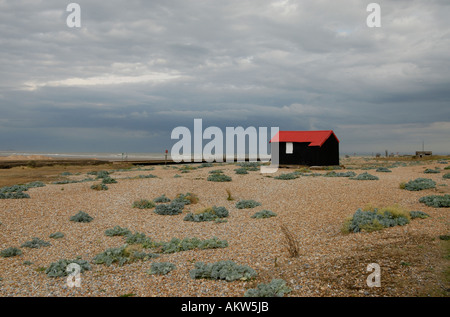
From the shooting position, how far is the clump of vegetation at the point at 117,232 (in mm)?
12430

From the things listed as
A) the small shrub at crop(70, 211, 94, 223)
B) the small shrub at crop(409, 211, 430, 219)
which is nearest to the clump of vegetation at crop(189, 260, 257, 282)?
the small shrub at crop(409, 211, 430, 219)

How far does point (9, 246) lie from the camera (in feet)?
36.6

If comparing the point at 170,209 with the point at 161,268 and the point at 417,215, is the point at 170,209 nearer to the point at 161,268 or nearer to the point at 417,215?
the point at 161,268

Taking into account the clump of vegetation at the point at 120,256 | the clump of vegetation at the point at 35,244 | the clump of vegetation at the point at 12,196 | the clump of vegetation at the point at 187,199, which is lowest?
the clump of vegetation at the point at 35,244

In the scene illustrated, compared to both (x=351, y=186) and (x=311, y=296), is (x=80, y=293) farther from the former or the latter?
(x=351, y=186)

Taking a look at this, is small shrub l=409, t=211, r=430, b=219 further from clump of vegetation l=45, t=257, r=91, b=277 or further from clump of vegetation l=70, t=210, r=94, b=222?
clump of vegetation l=70, t=210, r=94, b=222

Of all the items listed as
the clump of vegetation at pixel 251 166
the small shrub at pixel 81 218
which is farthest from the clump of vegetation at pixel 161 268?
the clump of vegetation at pixel 251 166

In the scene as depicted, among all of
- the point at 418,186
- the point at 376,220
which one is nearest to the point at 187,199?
the point at 376,220

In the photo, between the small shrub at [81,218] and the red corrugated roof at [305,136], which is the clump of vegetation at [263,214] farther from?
the red corrugated roof at [305,136]

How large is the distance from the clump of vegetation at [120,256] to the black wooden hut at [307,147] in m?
27.8

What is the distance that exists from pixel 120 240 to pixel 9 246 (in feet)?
12.1

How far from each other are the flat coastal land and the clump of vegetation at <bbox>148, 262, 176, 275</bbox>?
0.76ft

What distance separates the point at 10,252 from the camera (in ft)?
33.5

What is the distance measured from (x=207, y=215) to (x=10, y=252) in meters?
7.57
